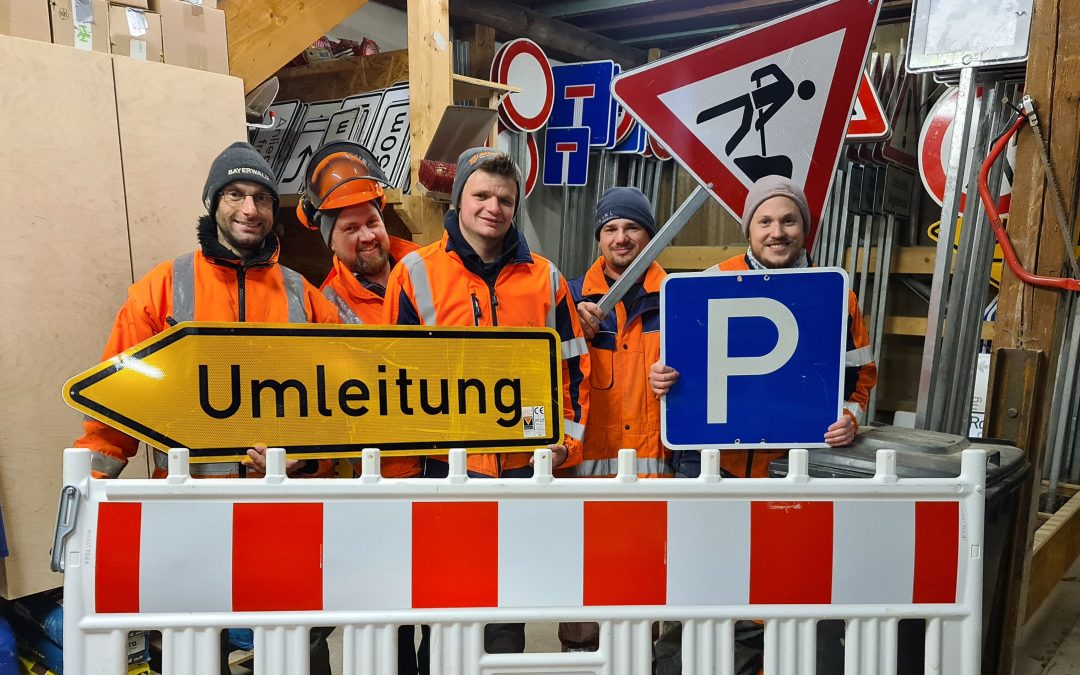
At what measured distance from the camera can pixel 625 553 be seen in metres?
1.31

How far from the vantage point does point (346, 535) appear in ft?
4.16

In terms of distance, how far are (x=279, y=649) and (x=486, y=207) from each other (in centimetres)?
122

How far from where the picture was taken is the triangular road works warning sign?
184cm

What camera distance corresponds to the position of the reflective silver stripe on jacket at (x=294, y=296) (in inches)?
89.3

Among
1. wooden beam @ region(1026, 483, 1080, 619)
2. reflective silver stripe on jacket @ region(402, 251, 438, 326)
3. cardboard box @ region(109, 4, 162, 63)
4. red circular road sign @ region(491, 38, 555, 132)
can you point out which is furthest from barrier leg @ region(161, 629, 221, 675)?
red circular road sign @ region(491, 38, 555, 132)

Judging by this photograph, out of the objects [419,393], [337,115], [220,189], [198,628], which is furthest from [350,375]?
[337,115]

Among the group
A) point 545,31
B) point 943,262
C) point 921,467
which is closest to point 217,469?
point 921,467

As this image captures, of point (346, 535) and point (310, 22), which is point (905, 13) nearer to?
point (310, 22)

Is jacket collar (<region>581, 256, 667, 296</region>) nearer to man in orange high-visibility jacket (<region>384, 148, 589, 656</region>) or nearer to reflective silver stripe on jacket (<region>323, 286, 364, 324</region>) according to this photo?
man in orange high-visibility jacket (<region>384, 148, 589, 656</region>)

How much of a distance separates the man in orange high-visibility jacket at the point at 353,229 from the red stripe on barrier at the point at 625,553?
1.61m

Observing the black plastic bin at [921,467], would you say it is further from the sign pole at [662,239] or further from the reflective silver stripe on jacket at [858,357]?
the sign pole at [662,239]

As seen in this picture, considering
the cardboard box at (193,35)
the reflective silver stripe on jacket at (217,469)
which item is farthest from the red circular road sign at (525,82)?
the reflective silver stripe on jacket at (217,469)

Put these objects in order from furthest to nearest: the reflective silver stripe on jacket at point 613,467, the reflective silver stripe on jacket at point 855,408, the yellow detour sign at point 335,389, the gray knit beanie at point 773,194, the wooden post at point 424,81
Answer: the wooden post at point 424,81
the reflective silver stripe on jacket at point 613,467
the reflective silver stripe on jacket at point 855,408
the gray knit beanie at point 773,194
the yellow detour sign at point 335,389

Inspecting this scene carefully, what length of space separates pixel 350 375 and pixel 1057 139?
221 centimetres
